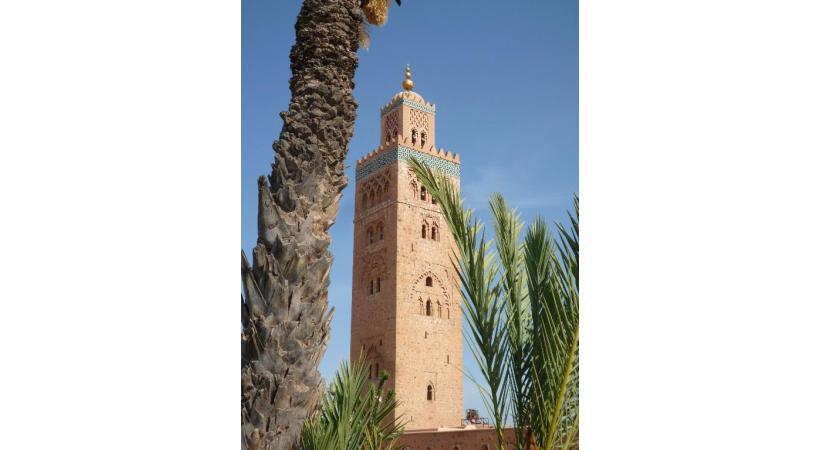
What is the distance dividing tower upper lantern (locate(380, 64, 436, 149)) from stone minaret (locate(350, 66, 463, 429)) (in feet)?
25.0

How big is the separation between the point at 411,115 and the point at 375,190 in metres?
8.59

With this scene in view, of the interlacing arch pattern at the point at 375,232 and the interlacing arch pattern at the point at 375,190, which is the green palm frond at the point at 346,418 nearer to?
the interlacing arch pattern at the point at 375,190

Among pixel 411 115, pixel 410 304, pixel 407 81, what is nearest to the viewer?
pixel 407 81

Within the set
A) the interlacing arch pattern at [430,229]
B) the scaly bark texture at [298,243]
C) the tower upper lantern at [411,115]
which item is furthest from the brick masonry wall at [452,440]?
the scaly bark texture at [298,243]

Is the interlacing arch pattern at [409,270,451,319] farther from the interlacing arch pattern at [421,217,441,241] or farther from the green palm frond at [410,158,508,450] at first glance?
the green palm frond at [410,158,508,450]

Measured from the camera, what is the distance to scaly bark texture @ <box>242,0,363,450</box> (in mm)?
3367


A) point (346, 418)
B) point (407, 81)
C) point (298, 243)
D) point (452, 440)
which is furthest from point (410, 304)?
point (298, 243)

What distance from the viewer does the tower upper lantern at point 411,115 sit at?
16.0 ft

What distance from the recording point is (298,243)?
3484 millimetres

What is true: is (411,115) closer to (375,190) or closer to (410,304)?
(375,190)
